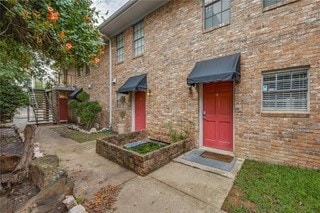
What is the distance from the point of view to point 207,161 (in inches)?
176

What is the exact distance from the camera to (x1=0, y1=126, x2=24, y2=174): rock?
4045 mm

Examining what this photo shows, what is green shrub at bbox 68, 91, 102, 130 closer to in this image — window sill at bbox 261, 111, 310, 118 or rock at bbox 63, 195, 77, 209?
rock at bbox 63, 195, 77, 209

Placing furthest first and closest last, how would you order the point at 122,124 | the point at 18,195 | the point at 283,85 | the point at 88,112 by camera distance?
1. the point at 88,112
2. the point at 122,124
3. the point at 283,85
4. the point at 18,195

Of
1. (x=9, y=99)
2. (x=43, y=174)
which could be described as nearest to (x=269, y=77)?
(x=43, y=174)

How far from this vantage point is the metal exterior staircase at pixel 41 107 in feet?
41.3

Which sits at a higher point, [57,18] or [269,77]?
[57,18]

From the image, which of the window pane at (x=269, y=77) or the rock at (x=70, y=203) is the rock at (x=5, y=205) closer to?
the rock at (x=70, y=203)

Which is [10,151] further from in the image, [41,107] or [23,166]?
[41,107]

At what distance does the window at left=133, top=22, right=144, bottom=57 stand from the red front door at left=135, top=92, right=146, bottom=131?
202 cm

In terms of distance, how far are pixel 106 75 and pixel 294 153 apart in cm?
929

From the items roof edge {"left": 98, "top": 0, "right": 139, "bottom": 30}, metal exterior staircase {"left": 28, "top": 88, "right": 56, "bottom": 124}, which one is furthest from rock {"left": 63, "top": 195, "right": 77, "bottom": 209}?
metal exterior staircase {"left": 28, "top": 88, "right": 56, "bottom": 124}

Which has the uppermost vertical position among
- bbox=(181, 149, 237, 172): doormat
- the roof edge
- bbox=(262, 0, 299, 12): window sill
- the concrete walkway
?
the roof edge

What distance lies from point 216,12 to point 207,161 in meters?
4.55

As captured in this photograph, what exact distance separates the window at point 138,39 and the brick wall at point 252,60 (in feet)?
4.00
